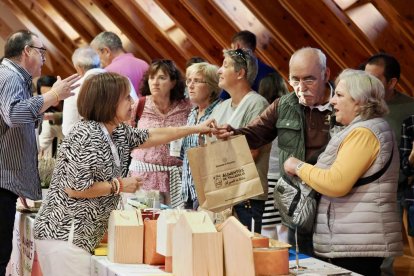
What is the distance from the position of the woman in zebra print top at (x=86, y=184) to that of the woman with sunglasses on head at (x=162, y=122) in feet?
4.91

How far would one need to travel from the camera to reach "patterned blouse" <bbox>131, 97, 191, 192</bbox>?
17.0 ft

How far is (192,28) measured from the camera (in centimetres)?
809

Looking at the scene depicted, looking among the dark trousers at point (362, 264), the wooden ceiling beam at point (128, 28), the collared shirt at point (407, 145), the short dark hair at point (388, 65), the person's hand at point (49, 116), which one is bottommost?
the dark trousers at point (362, 264)

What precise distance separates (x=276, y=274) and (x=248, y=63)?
1717 mm

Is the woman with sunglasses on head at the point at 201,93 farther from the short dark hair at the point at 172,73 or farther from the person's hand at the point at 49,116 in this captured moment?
the person's hand at the point at 49,116

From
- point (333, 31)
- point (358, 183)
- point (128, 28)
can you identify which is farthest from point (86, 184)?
point (128, 28)

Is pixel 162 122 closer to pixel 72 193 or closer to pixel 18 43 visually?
pixel 18 43

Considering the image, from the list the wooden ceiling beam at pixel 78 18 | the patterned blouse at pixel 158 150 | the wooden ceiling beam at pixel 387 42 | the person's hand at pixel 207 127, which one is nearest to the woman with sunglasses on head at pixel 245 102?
the person's hand at pixel 207 127

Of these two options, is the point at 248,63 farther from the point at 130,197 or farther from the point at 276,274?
the point at 276,274

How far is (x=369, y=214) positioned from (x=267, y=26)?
139 inches

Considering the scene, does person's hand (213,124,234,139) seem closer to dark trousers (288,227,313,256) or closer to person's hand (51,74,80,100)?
dark trousers (288,227,313,256)

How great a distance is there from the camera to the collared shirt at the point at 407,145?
14.8 ft

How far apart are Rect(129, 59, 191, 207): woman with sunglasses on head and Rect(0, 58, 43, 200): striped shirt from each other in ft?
2.93

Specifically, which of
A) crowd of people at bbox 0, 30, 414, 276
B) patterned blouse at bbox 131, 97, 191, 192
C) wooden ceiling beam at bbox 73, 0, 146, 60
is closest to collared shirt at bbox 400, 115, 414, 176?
crowd of people at bbox 0, 30, 414, 276
